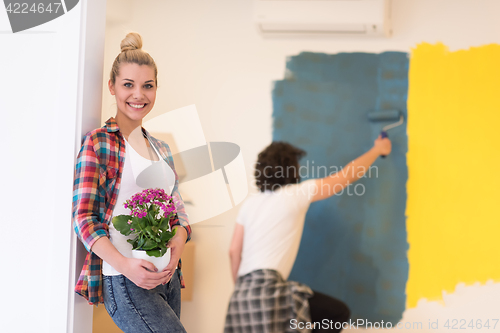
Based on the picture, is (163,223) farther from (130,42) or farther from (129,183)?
(130,42)

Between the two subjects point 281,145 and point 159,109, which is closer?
Answer: point 281,145

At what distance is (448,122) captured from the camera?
A: 111 cm

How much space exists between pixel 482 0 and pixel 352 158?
0.61 metres

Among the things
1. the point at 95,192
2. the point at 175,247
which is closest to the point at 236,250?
the point at 175,247

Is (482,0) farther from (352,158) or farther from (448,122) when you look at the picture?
(352,158)

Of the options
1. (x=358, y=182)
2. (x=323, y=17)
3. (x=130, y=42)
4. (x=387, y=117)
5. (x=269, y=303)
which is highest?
(x=323, y=17)

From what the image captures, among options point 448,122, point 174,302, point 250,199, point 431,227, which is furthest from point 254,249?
point 448,122

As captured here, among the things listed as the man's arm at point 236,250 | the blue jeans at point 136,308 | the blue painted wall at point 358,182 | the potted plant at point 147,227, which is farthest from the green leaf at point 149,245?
the blue painted wall at point 358,182

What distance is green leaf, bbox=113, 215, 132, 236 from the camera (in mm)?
850

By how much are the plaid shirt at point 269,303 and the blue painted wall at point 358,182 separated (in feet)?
0.16

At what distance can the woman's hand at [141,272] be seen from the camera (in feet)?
2.71

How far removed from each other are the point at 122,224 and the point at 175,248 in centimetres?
15

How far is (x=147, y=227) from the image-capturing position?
2.78ft

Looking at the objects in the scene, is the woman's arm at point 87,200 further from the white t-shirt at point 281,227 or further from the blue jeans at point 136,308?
the white t-shirt at point 281,227
